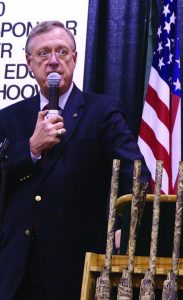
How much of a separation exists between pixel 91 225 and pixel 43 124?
1.71 ft

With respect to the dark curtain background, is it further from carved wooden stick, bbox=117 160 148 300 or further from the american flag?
carved wooden stick, bbox=117 160 148 300

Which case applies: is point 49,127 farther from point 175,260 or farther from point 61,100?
point 175,260

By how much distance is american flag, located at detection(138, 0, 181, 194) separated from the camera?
4555mm

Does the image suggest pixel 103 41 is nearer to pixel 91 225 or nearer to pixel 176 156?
pixel 176 156

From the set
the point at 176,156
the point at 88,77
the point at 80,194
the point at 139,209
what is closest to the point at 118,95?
the point at 88,77

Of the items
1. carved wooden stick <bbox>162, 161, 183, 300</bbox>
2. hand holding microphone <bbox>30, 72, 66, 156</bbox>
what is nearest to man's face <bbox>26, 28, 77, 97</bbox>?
hand holding microphone <bbox>30, 72, 66, 156</bbox>

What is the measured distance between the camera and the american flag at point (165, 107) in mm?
4555

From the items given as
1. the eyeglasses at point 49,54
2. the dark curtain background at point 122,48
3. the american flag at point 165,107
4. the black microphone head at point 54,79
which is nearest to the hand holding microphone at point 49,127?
the black microphone head at point 54,79

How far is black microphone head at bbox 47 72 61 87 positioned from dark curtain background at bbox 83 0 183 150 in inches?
45.9

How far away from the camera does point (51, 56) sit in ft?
12.9

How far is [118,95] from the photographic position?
15.8 ft

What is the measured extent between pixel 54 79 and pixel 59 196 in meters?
0.53

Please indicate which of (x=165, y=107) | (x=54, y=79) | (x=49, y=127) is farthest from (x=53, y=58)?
(x=165, y=107)

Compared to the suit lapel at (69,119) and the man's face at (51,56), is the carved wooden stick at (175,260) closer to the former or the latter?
the suit lapel at (69,119)
